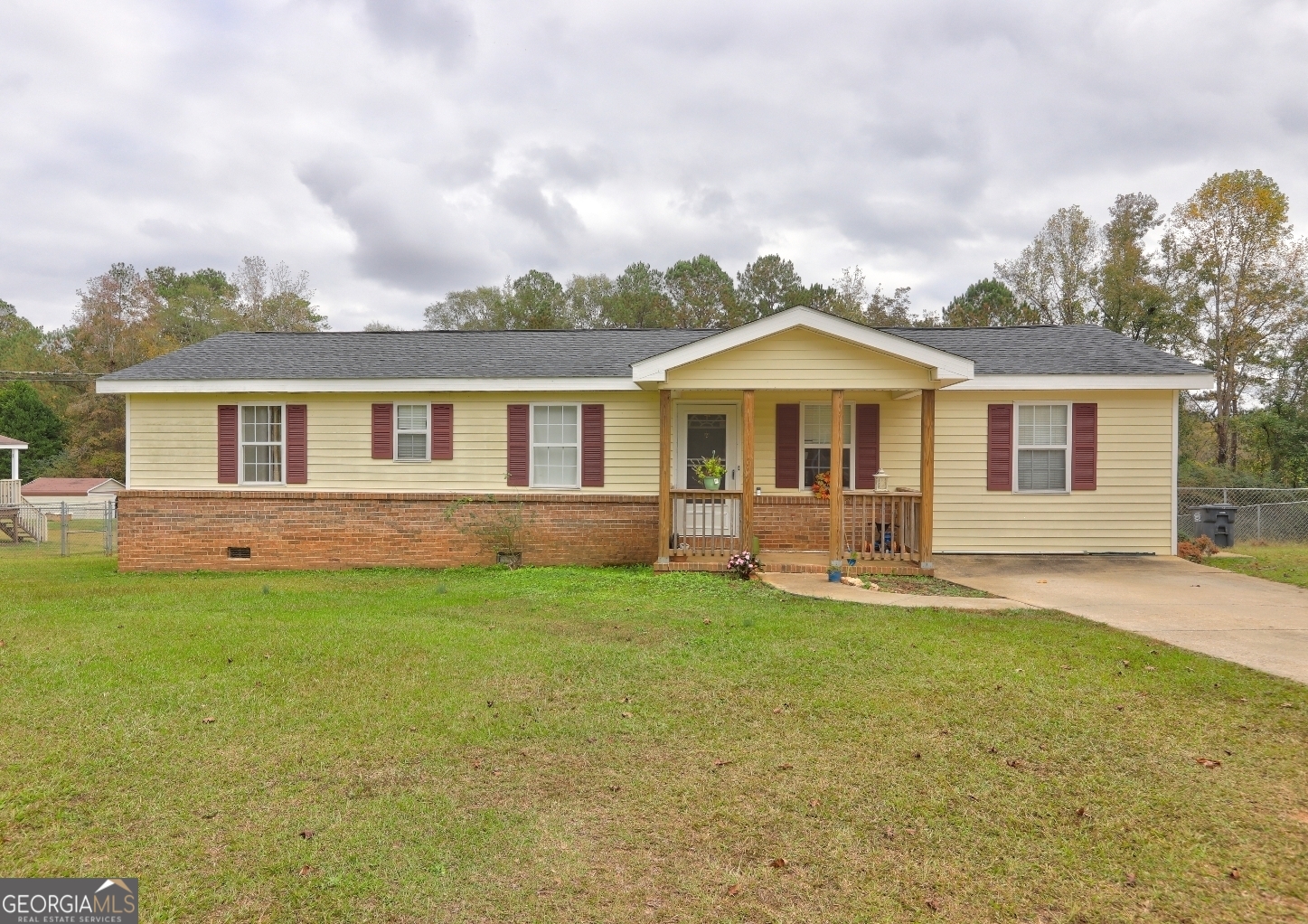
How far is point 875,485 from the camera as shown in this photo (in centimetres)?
1120

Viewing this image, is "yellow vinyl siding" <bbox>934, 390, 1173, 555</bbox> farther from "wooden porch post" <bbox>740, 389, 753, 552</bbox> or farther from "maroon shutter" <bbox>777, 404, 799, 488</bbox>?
"wooden porch post" <bbox>740, 389, 753, 552</bbox>

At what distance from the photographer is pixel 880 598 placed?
811cm

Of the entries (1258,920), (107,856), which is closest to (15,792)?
(107,856)

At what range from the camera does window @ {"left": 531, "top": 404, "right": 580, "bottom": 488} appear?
11789 millimetres

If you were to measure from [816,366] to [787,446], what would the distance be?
2227mm

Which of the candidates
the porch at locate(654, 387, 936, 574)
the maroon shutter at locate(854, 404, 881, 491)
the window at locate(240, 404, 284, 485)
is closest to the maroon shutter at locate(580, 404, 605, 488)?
the porch at locate(654, 387, 936, 574)

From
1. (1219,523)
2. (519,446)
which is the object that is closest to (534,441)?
(519,446)

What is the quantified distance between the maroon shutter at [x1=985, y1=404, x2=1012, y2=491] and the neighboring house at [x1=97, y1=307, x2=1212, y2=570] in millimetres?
33

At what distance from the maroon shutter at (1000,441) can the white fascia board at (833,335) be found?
7.86ft

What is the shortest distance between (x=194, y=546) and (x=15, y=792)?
9.84 m

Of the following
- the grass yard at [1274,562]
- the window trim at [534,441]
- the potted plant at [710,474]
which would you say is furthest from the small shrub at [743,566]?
the grass yard at [1274,562]

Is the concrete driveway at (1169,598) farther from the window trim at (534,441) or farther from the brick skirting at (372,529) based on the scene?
the window trim at (534,441)

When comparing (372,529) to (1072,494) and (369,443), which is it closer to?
(369,443)

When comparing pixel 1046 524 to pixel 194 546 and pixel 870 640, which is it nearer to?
pixel 870 640
